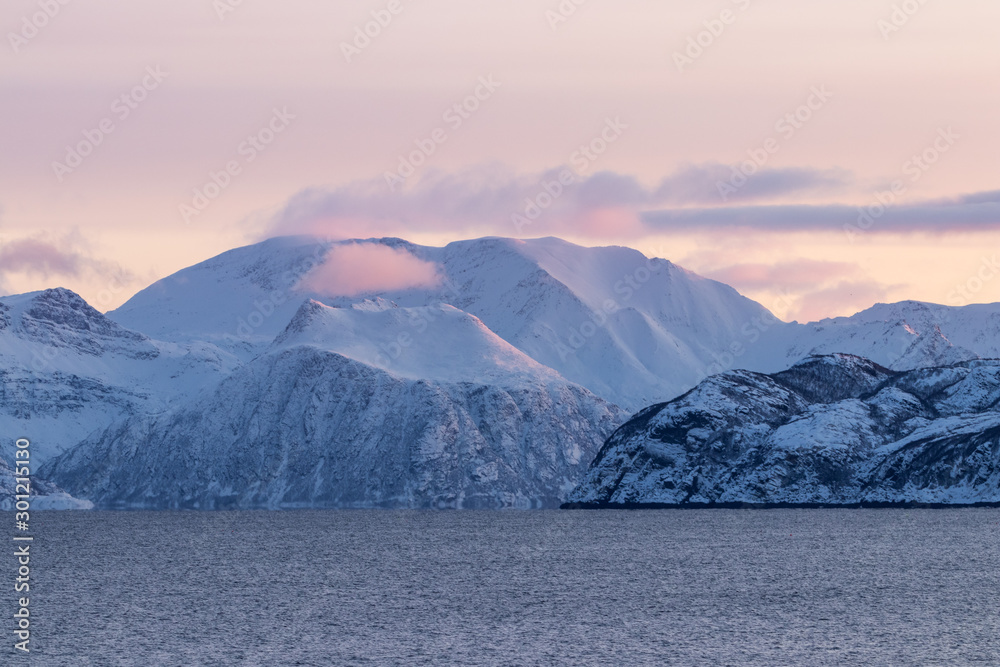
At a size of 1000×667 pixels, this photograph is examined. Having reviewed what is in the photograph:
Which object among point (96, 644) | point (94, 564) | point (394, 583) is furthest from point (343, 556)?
point (96, 644)

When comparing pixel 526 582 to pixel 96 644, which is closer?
pixel 96 644

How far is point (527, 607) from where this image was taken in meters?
103

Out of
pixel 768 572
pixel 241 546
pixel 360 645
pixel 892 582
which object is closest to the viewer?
pixel 360 645

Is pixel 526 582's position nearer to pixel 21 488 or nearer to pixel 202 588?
pixel 202 588

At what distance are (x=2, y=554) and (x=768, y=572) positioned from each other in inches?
3629

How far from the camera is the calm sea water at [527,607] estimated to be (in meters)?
79.0

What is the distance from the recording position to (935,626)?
8769cm

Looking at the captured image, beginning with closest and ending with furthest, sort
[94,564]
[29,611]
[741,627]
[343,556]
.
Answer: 1. [741,627]
2. [29,611]
3. [94,564]
4. [343,556]

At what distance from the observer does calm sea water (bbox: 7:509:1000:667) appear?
79.0m

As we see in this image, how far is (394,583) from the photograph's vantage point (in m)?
124

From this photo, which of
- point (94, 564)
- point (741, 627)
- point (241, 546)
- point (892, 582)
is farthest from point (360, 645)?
point (241, 546)

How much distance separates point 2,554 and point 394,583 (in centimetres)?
6709

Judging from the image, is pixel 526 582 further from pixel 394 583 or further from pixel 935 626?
pixel 935 626

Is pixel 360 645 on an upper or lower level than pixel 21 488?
lower
